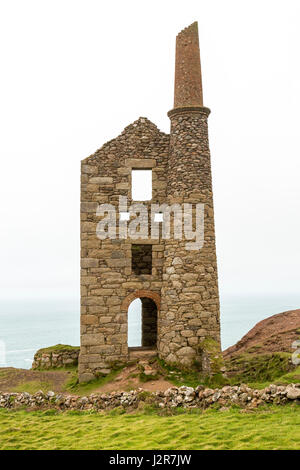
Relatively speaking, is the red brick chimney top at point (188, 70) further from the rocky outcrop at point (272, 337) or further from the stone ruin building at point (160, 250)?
the rocky outcrop at point (272, 337)

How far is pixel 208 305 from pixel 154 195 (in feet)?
15.3

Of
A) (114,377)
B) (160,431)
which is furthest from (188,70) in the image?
(160,431)

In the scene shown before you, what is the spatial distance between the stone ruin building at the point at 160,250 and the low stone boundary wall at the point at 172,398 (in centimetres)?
268

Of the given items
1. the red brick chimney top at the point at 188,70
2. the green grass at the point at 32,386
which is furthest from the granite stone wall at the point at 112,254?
the red brick chimney top at the point at 188,70

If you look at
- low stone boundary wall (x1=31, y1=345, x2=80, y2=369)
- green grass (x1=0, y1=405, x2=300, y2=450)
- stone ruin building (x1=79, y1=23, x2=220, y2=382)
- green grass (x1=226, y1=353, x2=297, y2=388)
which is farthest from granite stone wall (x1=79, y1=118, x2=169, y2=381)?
green grass (x1=0, y1=405, x2=300, y2=450)

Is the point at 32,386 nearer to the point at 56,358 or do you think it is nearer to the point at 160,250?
the point at 56,358

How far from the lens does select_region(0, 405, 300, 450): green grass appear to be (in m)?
8.62

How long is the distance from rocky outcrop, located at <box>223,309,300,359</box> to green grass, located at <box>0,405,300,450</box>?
7.53 metres

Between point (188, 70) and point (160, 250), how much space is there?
7030 mm

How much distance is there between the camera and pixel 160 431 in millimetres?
9625

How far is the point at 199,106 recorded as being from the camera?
16.6 m

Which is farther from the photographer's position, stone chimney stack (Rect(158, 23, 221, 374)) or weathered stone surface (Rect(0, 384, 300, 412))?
stone chimney stack (Rect(158, 23, 221, 374))

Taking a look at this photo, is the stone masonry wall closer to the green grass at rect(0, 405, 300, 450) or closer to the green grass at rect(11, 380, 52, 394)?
the green grass at rect(0, 405, 300, 450)
